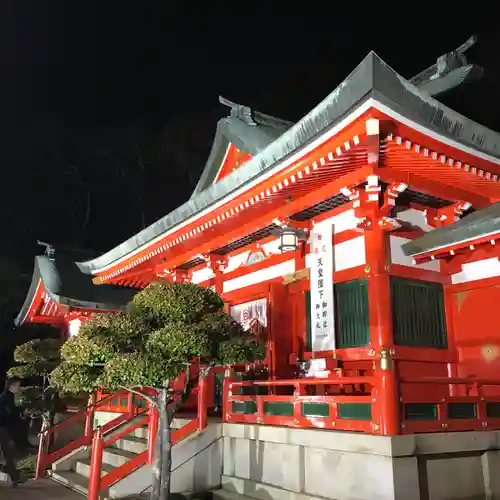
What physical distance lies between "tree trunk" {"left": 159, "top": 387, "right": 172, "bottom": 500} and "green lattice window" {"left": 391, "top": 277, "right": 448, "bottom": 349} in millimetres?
3441

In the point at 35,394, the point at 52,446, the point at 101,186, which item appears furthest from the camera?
the point at 101,186

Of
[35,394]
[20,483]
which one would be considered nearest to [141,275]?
[35,394]

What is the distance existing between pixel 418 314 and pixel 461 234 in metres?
1.43

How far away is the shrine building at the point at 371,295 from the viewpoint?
644cm

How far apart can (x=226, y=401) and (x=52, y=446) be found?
942 cm

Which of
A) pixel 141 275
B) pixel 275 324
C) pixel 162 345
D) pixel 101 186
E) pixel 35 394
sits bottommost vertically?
pixel 35 394

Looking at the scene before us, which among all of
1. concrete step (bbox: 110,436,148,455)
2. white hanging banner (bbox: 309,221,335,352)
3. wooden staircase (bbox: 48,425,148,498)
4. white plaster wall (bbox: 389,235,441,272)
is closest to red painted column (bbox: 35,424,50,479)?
wooden staircase (bbox: 48,425,148,498)

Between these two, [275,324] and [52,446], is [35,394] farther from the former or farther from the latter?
[275,324]

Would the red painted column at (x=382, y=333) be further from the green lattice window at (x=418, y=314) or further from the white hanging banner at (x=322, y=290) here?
the white hanging banner at (x=322, y=290)

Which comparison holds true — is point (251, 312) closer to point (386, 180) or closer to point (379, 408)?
→ point (386, 180)

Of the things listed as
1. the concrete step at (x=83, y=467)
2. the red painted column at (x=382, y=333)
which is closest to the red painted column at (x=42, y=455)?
the concrete step at (x=83, y=467)

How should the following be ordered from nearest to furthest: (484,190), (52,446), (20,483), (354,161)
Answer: (354,161)
(484,190)
(20,483)
(52,446)

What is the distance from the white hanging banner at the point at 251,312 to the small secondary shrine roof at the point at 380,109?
102 inches

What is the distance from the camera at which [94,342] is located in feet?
21.8
